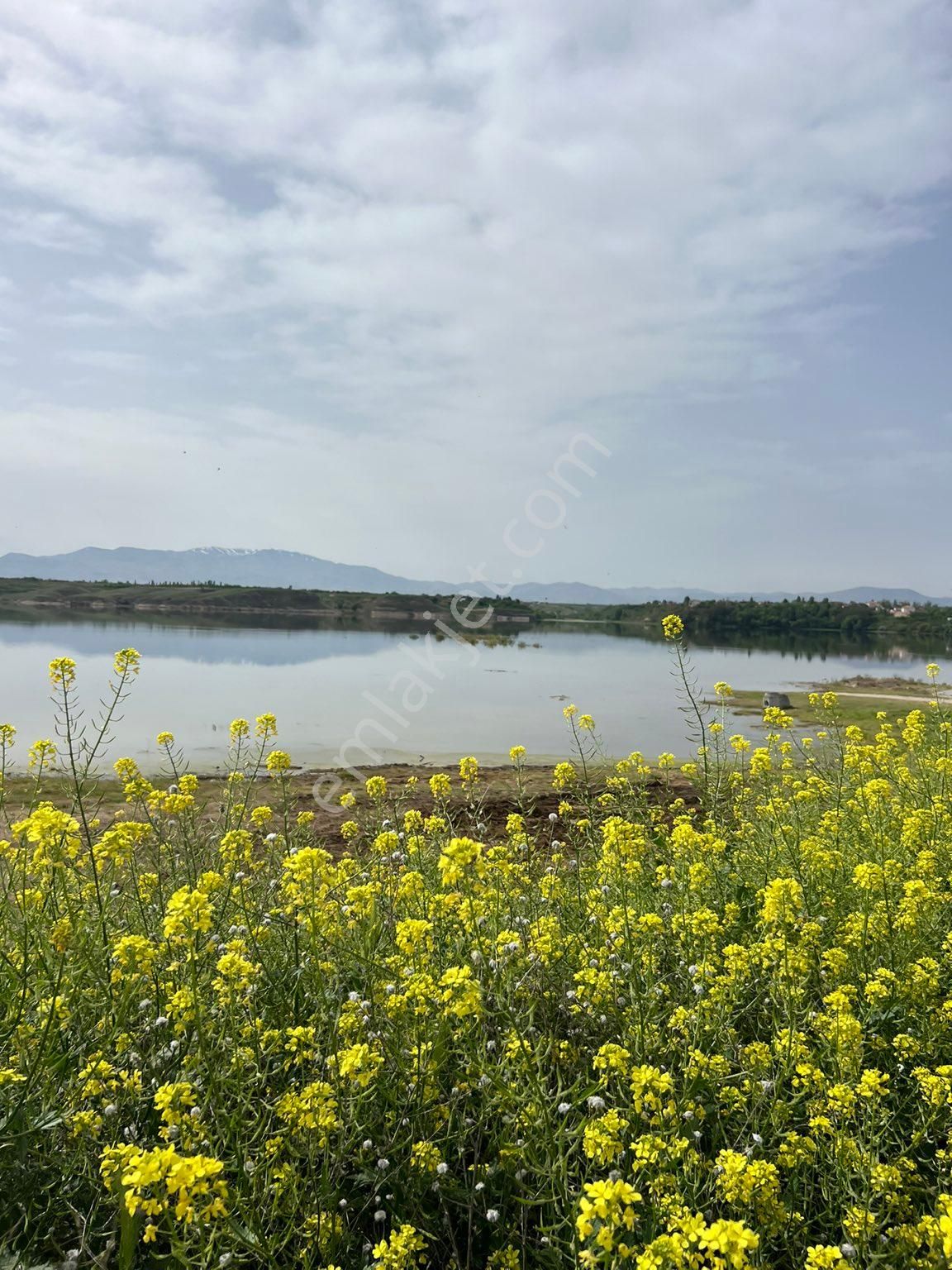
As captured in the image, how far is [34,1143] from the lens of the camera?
2.30 meters

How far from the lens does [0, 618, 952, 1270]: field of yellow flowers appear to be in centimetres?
206

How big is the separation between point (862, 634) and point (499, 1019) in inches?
4051

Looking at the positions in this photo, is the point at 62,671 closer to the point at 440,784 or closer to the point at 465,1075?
the point at 465,1075

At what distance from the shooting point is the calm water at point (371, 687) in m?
18.0

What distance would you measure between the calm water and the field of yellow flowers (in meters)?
7.45

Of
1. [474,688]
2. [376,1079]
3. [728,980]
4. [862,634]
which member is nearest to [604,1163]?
[376,1079]

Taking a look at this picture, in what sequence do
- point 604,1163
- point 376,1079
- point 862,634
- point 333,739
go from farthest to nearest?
point 862,634 → point 333,739 → point 376,1079 → point 604,1163

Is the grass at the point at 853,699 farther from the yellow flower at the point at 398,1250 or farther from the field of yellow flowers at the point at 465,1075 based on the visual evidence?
the yellow flower at the point at 398,1250

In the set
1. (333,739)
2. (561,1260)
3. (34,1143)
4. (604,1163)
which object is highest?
(604,1163)

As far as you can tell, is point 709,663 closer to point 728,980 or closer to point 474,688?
point 474,688

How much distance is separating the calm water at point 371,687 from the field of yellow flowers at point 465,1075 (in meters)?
7.45

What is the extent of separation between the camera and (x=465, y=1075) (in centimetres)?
262

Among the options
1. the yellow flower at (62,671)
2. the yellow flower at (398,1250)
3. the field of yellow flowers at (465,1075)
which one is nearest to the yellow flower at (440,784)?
the field of yellow flowers at (465,1075)

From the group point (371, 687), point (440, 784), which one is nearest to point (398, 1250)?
point (440, 784)
